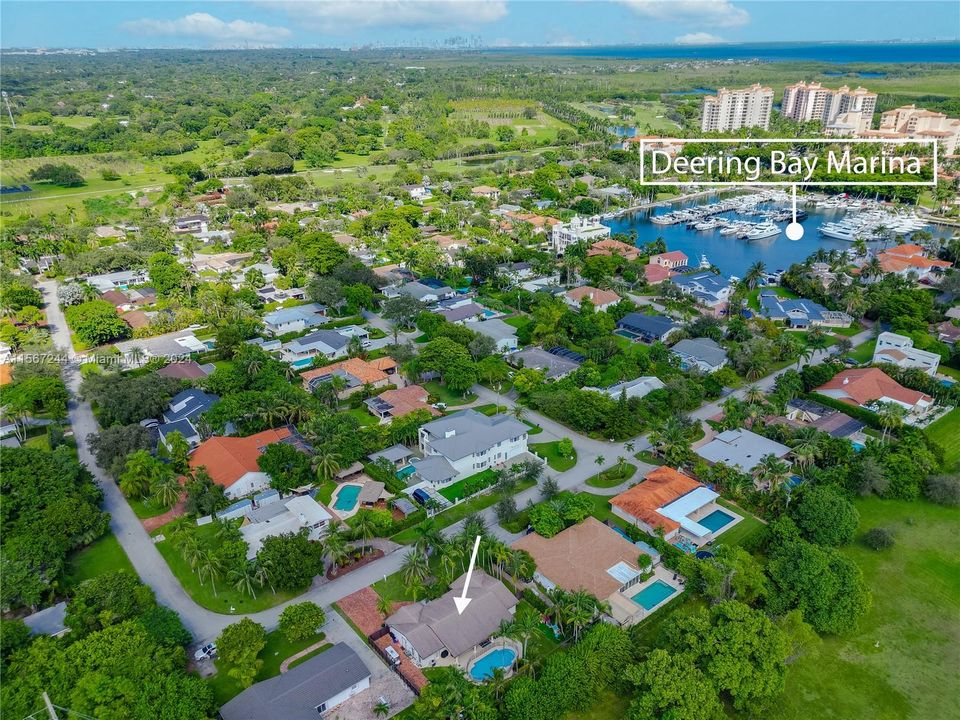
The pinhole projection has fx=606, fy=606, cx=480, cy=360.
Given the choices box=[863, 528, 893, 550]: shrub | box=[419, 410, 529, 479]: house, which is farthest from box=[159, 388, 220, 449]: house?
box=[863, 528, 893, 550]: shrub

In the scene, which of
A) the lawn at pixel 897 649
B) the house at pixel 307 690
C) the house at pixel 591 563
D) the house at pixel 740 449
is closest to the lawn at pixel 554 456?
the house at pixel 591 563

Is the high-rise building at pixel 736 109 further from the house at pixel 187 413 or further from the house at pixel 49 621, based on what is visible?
the house at pixel 49 621

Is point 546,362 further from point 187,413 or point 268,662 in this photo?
point 268,662

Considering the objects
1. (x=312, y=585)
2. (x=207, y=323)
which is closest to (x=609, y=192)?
(x=207, y=323)

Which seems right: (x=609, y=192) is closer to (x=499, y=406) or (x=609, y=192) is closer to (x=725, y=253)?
(x=725, y=253)

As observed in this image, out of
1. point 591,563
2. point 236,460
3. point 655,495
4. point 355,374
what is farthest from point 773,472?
point 236,460
